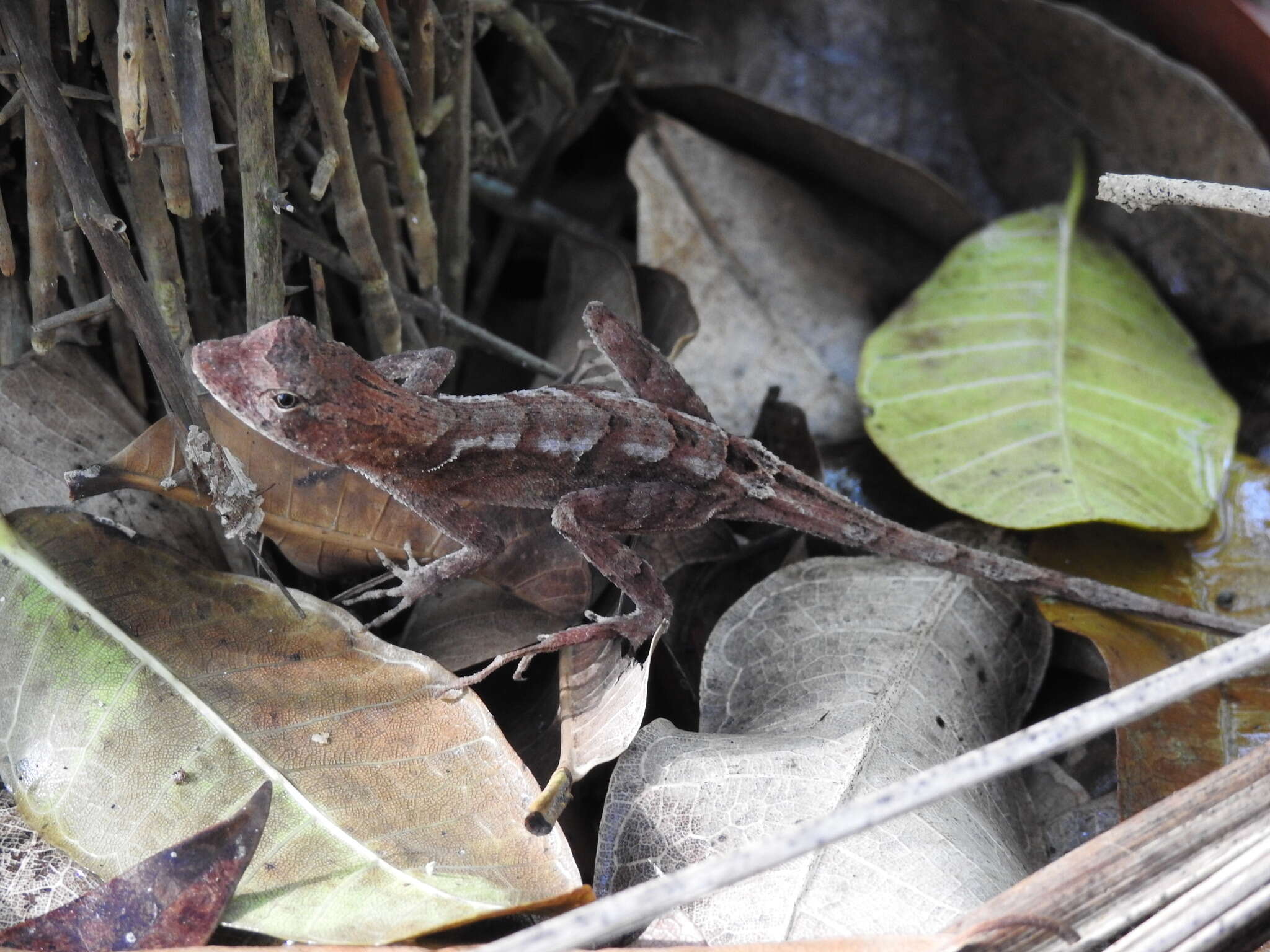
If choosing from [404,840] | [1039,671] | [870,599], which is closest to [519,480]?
[870,599]

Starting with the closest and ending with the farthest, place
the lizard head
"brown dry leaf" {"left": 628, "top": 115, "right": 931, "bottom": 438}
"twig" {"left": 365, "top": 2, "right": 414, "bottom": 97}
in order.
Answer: "twig" {"left": 365, "top": 2, "right": 414, "bottom": 97} < the lizard head < "brown dry leaf" {"left": 628, "top": 115, "right": 931, "bottom": 438}

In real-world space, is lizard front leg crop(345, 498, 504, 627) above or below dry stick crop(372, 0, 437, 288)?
below

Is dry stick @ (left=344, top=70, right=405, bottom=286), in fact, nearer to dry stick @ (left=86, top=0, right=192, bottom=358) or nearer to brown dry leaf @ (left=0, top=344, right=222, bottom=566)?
dry stick @ (left=86, top=0, right=192, bottom=358)

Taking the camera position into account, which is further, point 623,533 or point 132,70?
point 623,533

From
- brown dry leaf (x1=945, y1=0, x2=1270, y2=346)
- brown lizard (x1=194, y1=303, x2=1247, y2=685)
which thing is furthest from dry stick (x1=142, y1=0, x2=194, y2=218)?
brown dry leaf (x1=945, y1=0, x2=1270, y2=346)

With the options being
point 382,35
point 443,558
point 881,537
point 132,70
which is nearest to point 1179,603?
point 881,537

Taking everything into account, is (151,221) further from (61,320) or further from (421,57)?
(421,57)

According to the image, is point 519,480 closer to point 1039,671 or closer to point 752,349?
point 752,349
